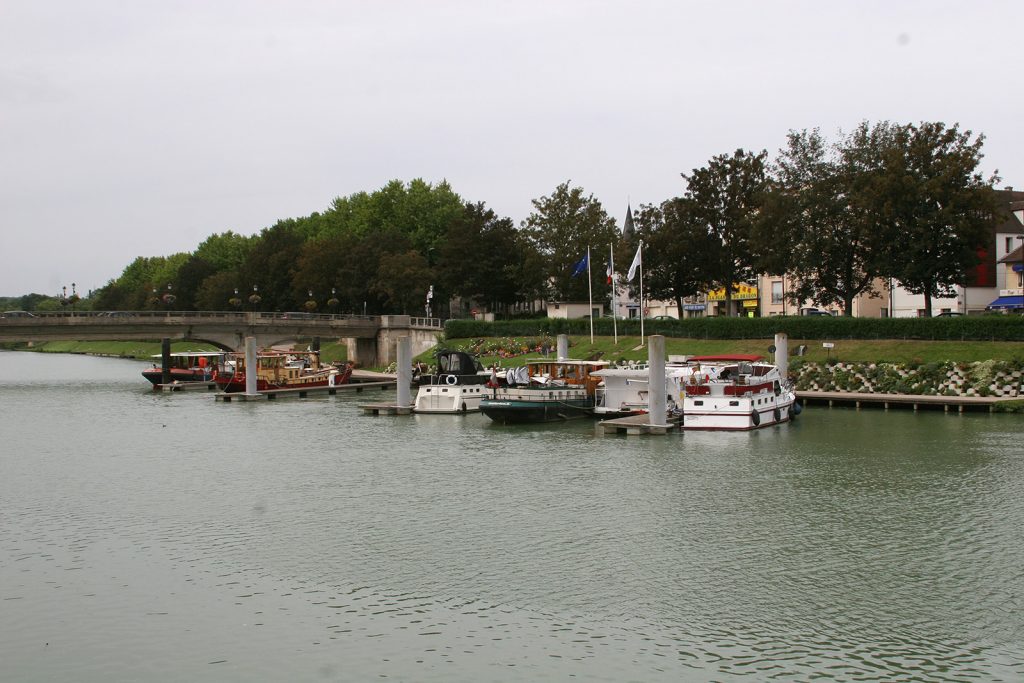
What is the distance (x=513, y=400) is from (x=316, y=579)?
3100 cm

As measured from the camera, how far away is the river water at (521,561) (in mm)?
18172

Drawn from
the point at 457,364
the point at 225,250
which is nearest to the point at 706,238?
the point at 457,364

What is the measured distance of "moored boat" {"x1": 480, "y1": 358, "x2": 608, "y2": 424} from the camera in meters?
53.2

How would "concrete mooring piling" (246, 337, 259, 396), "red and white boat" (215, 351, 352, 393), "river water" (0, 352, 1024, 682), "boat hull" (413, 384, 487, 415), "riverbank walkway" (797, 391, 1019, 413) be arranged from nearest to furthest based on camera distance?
"river water" (0, 352, 1024, 682) → "riverbank walkway" (797, 391, 1019, 413) → "boat hull" (413, 384, 487, 415) → "concrete mooring piling" (246, 337, 259, 396) → "red and white boat" (215, 351, 352, 393)

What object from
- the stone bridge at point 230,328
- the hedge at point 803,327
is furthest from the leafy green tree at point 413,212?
the hedge at point 803,327

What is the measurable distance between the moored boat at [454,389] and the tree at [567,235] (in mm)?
39715

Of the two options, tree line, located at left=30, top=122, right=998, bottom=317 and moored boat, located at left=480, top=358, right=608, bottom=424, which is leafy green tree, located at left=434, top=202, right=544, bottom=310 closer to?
tree line, located at left=30, top=122, right=998, bottom=317

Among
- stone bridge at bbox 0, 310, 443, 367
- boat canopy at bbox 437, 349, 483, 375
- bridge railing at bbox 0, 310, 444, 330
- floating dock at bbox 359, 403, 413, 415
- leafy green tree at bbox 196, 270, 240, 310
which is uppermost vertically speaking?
leafy green tree at bbox 196, 270, 240, 310

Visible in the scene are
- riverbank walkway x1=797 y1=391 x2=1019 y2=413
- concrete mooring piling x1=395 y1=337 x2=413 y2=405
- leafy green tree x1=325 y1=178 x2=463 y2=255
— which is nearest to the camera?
riverbank walkway x1=797 y1=391 x2=1019 y2=413

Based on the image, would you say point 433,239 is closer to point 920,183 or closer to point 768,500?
point 920,183

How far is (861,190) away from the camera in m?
69.8

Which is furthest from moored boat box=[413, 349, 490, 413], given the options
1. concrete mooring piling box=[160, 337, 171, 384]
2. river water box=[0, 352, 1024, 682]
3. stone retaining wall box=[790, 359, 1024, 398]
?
concrete mooring piling box=[160, 337, 171, 384]

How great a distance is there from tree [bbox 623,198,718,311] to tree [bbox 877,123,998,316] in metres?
18.1

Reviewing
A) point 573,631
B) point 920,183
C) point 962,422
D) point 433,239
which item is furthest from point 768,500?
point 433,239
